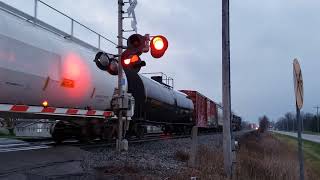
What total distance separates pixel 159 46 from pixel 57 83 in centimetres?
374

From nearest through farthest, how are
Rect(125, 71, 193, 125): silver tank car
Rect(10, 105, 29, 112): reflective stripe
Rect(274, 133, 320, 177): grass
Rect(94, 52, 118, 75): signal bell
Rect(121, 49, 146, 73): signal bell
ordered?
Rect(10, 105, 29, 112): reflective stripe
Rect(121, 49, 146, 73): signal bell
Rect(94, 52, 118, 75): signal bell
Rect(125, 71, 193, 125): silver tank car
Rect(274, 133, 320, 177): grass

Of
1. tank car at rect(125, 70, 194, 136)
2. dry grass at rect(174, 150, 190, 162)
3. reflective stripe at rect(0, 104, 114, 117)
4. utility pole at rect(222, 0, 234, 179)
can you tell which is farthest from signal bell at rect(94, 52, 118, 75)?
tank car at rect(125, 70, 194, 136)

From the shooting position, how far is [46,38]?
40.8 ft

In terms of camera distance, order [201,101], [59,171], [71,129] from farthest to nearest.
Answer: [201,101]
[71,129]
[59,171]

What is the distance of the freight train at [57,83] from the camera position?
10.8 meters

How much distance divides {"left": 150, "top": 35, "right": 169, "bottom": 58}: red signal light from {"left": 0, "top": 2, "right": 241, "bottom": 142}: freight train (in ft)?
9.92

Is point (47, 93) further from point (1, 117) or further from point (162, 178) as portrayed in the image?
point (162, 178)

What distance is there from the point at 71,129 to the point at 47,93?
4.30m

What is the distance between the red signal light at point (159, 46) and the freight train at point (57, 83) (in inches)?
119

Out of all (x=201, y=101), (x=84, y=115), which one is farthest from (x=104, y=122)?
(x=201, y=101)

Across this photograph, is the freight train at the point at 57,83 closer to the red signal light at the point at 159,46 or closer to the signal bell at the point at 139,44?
the signal bell at the point at 139,44

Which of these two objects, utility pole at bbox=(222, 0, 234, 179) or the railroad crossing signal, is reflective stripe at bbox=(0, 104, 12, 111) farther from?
the railroad crossing signal

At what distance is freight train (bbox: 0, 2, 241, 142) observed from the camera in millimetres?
10766

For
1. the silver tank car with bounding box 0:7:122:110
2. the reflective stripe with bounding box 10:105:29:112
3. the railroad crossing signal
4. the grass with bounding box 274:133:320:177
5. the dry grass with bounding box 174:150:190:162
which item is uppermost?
the silver tank car with bounding box 0:7:122:110
